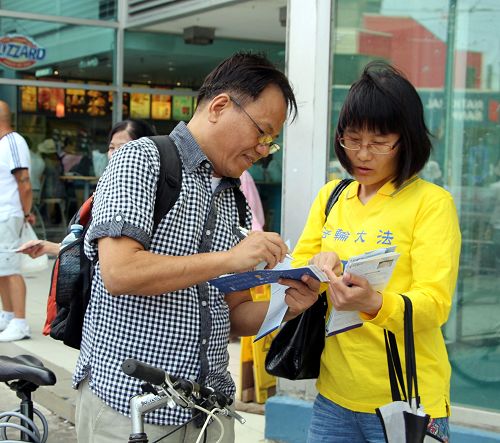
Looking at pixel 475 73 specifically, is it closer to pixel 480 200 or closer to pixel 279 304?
pixel 480 200

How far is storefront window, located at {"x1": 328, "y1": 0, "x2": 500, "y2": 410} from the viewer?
193 inches

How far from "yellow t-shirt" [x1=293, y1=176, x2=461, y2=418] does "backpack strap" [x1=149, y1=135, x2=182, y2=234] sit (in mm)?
670

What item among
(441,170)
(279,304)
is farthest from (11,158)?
(279,304)

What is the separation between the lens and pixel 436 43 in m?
5.11

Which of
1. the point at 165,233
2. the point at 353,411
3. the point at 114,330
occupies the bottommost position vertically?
the point at 353,411

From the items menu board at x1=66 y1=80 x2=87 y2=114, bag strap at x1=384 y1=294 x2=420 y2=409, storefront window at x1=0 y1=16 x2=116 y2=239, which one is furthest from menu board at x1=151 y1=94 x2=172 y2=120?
bag strap at x1=384 y1=294 x2=420 y2=409

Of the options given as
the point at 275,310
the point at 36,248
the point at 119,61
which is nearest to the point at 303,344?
the point at 275,310

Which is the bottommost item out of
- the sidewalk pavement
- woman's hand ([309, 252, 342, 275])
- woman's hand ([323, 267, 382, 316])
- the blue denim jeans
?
the sidewalk pavement

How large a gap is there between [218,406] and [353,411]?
65 centimetres

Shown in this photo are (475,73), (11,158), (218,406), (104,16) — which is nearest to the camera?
(218,406)

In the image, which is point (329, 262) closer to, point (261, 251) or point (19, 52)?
point (261, 251)

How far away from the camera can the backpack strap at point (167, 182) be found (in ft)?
7.86

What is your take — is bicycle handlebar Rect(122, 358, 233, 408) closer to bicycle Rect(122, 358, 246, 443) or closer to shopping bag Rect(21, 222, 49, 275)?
bicycle Rect(122, 358, 246, 443)

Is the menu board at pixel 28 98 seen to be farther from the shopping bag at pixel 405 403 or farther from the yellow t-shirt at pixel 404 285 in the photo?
the shopping bag at pixel 405 403
